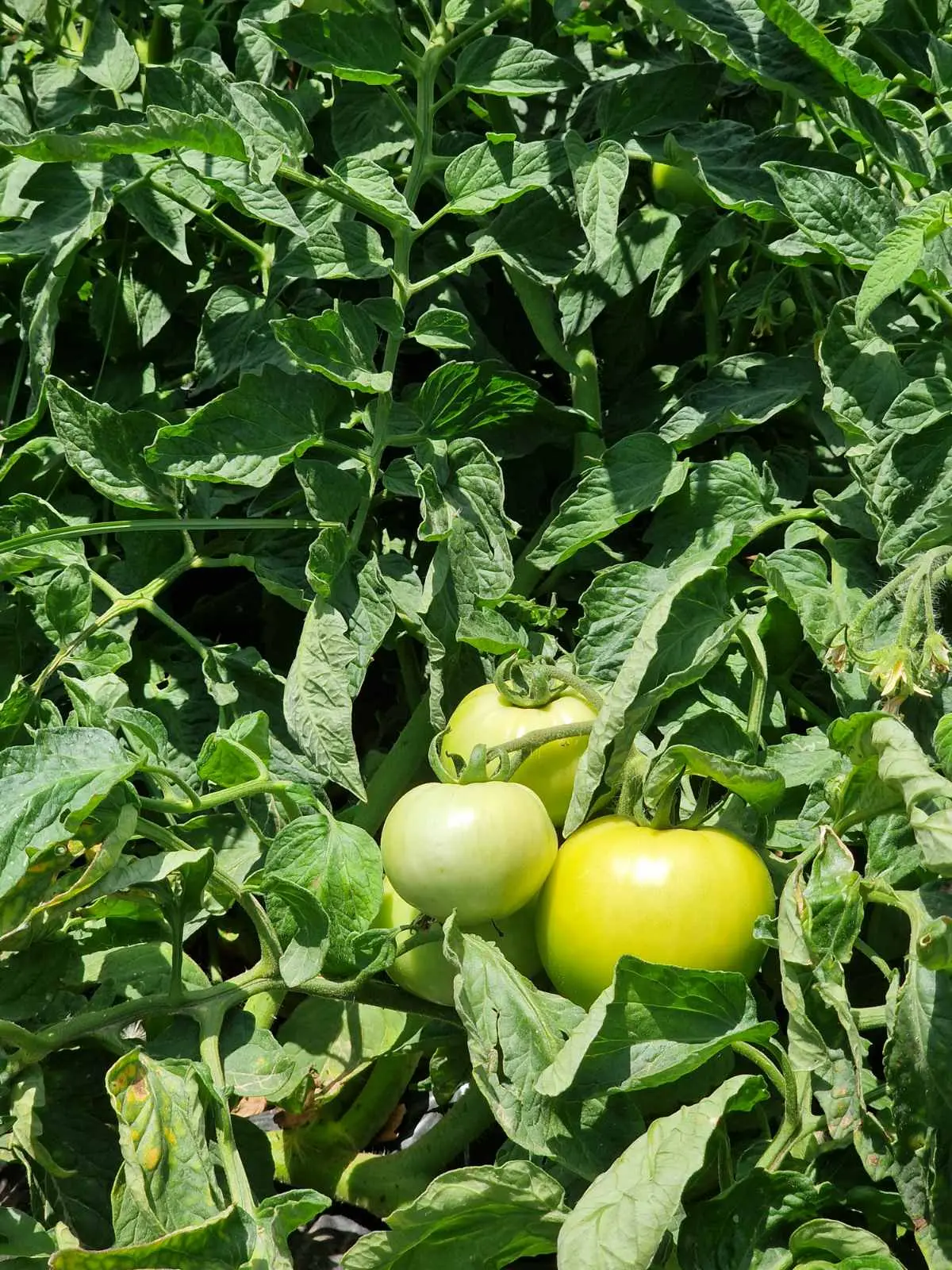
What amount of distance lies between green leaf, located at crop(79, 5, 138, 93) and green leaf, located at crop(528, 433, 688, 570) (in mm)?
605

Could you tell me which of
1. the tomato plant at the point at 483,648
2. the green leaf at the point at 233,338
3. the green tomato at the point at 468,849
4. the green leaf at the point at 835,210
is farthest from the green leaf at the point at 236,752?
the green leaf at the point at 835,210

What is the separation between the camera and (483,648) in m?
1.04

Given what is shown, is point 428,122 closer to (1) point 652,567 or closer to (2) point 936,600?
(1) point 652,567

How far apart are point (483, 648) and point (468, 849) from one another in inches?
8.2

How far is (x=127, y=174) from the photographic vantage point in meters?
1.16

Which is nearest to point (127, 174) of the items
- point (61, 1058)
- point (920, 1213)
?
point (61, 1058)

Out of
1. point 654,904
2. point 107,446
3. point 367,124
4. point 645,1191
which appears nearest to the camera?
point 645,1191

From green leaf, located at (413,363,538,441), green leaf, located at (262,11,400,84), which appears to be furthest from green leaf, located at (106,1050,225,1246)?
green leaf, located at (262,11,400,84)

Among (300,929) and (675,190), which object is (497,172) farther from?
(300,929)

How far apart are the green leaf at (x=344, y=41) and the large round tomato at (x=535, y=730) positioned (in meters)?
0.53

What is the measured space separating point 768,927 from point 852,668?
0.71 ft

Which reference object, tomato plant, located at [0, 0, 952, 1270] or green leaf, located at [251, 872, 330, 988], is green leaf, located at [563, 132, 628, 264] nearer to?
tomato plant, located at [0, 0, 952, 1270]

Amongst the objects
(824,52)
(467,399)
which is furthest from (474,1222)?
(824,52)

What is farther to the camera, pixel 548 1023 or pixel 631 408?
pixel 631 408
